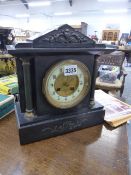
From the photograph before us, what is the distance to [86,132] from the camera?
543 millimetres

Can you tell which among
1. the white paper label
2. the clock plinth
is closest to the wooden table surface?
the clock plinth

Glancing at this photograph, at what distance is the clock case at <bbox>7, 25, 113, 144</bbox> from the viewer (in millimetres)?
432

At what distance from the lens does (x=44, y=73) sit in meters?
0.46

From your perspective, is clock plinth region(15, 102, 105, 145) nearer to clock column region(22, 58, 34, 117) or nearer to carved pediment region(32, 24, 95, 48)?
clock column region(22, 58, 34, 117)

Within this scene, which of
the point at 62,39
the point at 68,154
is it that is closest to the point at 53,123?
the point at 68,154

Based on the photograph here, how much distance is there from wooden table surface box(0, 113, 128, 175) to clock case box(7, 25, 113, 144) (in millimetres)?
33

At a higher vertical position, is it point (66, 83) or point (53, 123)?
point (66, 83)

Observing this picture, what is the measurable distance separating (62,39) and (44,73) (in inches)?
4.4

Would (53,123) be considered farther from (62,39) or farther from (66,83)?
(62,39)

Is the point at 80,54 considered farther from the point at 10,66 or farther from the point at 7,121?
the point at 10,66

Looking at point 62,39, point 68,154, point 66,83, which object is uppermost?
point 62,39

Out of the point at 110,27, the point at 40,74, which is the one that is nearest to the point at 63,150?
the point at 40,74

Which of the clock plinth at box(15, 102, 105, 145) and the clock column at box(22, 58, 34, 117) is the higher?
the clock column at box(22, 58, 34, 117)

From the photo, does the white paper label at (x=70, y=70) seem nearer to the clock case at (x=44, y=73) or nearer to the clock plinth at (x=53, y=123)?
the clock case at (x=44, y=73)
